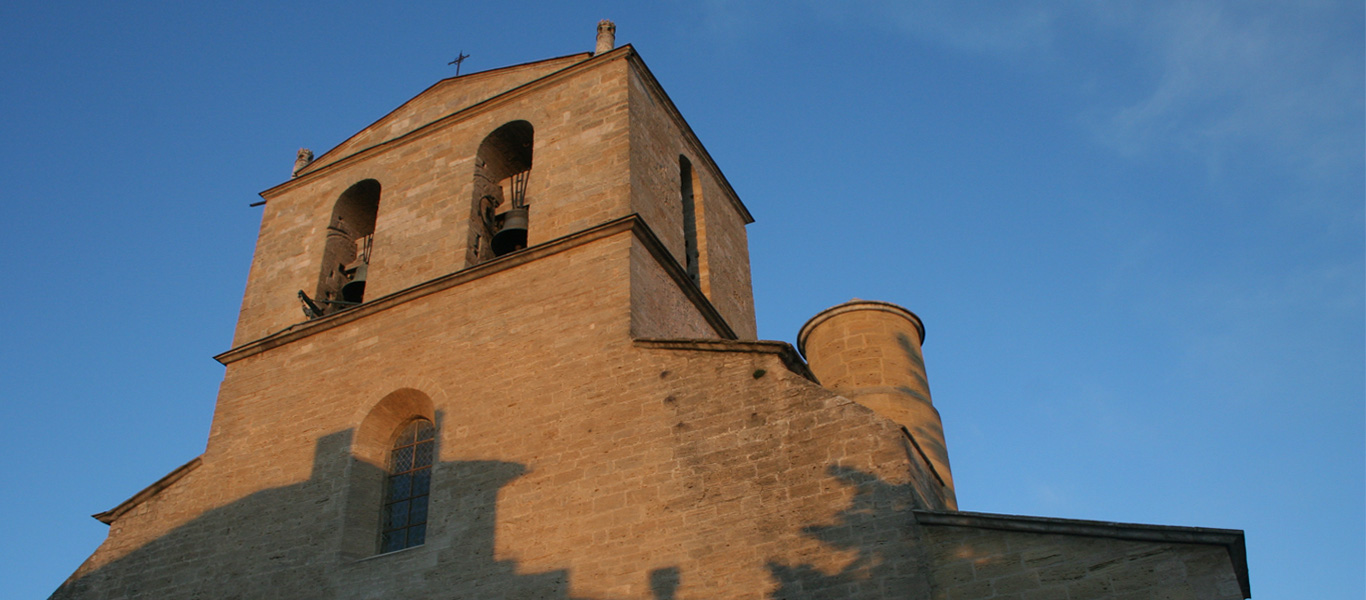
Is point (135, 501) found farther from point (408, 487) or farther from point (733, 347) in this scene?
point (733, 347)

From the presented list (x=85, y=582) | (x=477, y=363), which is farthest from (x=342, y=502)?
(x=85, y=582)

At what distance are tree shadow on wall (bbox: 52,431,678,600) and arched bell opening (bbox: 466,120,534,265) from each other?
290cm

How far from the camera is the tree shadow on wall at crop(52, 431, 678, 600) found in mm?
9195

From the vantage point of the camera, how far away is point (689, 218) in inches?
567

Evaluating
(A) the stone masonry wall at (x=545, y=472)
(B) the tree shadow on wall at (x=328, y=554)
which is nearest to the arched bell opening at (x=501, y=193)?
(A) the stone masonry wall at (x=545, y=472)

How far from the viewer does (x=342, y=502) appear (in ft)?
34.3

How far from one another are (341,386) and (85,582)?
3.27 meters

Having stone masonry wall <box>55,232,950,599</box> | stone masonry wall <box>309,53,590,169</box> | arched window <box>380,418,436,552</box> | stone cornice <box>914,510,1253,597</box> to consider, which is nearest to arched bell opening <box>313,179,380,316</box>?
stone masonry wall <box>309,53,590,169</box>

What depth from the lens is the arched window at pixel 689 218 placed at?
1365 cm

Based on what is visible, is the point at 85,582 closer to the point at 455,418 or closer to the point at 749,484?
the point at 455,418

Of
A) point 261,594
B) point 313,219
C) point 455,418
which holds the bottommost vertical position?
point 261,594

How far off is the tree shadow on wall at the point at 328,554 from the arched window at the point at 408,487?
15 cm

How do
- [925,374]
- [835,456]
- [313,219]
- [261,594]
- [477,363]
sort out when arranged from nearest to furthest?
[835,456] → [261,594] → [477,363] → [925,374] → [313,219]

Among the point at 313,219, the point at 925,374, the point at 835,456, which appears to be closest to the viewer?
the point at 835,456
